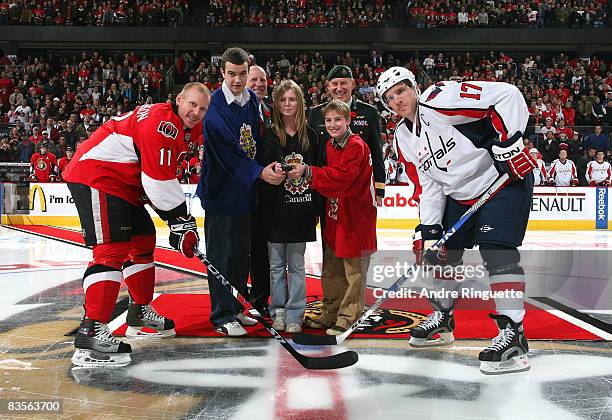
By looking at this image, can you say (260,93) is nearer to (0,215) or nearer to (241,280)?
(241,280)

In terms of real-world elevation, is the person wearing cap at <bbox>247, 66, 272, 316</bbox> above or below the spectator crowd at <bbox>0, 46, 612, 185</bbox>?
below

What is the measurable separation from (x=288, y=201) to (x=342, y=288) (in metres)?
0.69

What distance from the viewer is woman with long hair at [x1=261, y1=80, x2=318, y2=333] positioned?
13.1 ft

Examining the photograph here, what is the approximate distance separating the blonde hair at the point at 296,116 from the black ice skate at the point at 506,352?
1.65 metres

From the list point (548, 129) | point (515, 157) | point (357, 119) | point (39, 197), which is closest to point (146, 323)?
point (357, 119)

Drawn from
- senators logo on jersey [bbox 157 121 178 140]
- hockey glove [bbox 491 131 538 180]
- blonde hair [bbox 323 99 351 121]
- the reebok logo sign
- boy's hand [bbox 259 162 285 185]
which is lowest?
the reebok logo sign

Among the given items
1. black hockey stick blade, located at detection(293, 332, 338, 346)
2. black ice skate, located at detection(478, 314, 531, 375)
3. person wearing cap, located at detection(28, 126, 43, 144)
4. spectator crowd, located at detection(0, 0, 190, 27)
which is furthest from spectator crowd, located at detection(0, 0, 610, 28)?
black ice skate, located at detection(478, 314, 531, 375)

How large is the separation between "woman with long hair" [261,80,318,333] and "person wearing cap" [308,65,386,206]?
32 centimetres

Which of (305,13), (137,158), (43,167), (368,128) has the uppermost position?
(305,13)

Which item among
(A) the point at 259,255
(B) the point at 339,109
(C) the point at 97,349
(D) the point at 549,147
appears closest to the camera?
(C) the point at 97,349

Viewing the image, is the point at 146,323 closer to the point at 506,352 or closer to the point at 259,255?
the point at 259,255

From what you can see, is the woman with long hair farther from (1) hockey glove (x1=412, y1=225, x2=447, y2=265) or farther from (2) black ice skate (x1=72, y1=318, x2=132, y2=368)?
(2) black ice skate (x1=72, y1=318, x2=132, y2=368)

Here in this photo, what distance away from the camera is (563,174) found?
11.6m

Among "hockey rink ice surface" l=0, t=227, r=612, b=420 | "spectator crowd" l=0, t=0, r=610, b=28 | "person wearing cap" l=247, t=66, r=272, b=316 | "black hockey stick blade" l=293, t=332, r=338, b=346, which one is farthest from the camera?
"spectator crowd" l=0, t=0, r=610, b=28
